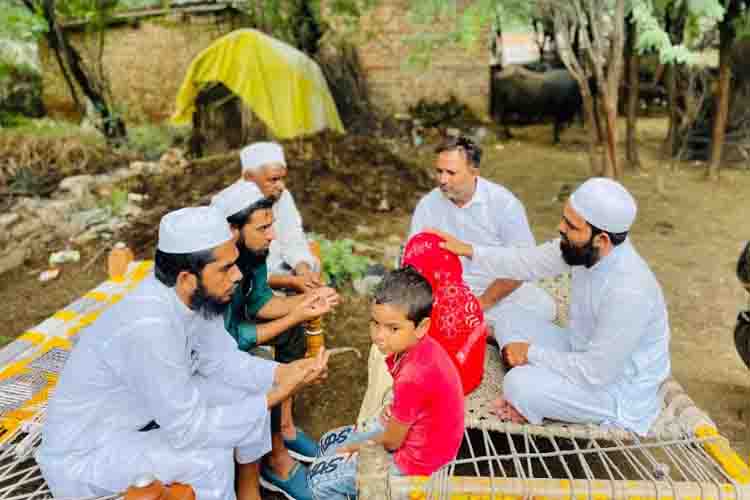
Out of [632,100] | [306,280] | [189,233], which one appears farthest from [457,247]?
[632,100]

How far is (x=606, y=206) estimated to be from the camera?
7.84 ft

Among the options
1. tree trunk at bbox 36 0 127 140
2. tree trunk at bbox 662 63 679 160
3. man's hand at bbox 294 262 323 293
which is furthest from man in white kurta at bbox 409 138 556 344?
tree trunk at bbox 36 0 127 140

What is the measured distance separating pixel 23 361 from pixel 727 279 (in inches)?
203

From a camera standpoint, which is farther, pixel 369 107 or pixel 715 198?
pixel 369 107

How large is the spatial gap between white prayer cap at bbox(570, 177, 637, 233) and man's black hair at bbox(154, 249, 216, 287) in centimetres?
150

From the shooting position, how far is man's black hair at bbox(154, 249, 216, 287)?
2.02 m

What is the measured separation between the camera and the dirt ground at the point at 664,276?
3.60m

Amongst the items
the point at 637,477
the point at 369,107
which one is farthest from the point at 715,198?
the point at 369,107

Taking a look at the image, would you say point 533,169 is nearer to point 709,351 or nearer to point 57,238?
point 709,351

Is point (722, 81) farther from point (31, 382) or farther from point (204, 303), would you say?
point (31, 382)

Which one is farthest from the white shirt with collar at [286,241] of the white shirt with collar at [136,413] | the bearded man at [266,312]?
the white shirt with collar at [136,413]

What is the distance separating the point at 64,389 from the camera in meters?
2.00

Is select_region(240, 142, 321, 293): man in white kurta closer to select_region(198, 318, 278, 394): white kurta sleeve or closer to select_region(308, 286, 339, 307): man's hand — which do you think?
select_region(308, 286, 339, 307): man's hand

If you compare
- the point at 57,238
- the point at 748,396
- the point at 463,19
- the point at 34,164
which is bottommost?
the point at 748,396
